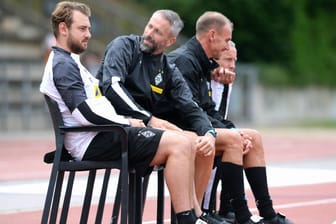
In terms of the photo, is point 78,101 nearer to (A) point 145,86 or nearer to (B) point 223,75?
(A) point 145,86

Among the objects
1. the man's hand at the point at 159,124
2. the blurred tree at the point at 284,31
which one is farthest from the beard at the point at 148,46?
the blurred tree at the point at 284,31

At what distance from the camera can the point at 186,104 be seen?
746 cm

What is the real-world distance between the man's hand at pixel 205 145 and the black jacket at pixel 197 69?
95cm

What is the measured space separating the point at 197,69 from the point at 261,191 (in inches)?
43.8

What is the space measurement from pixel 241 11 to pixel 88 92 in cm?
2451

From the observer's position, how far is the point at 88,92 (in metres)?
6.72

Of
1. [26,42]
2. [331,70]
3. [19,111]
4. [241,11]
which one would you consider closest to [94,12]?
[26,42]

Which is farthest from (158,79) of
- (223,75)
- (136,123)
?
(223,75)

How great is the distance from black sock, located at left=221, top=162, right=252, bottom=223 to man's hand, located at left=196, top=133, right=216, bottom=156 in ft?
1.61

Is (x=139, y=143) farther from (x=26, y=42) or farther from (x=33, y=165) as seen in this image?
(x=26, y=42)

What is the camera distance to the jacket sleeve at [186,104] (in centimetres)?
739

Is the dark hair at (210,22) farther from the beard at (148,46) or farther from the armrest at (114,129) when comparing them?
the armrest at (114,129)

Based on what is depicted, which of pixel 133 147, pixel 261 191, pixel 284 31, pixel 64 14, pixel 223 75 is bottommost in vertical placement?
pixel 261 191

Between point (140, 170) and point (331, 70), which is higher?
point (331, 70)
